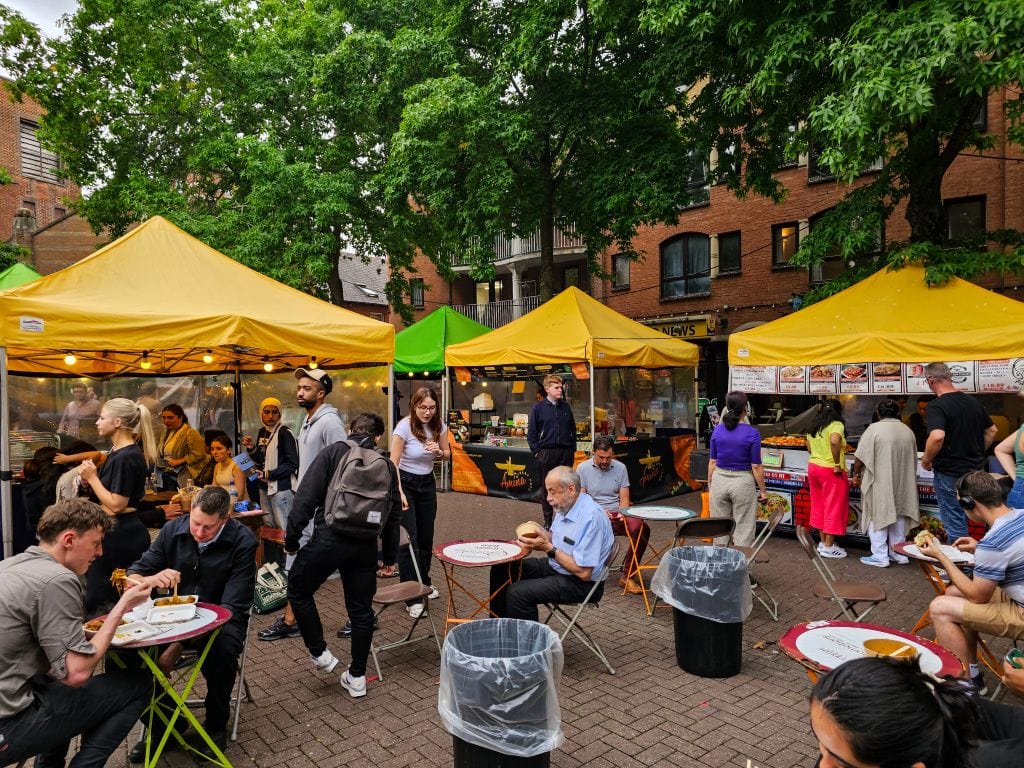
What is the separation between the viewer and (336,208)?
14.5m

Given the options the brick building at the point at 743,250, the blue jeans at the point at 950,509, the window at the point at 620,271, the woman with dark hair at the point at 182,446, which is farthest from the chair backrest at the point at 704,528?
the window at the point at 620,271

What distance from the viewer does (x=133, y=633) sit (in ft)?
9.97

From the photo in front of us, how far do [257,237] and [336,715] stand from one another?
506 inches

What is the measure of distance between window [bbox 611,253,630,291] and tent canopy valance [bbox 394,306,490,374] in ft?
27.5

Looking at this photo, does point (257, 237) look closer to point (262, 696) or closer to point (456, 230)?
point (456, 230)

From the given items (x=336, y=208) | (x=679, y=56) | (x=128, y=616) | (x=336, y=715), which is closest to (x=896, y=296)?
(x=679, y=56)

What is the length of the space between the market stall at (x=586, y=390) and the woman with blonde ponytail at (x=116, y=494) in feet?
22.4

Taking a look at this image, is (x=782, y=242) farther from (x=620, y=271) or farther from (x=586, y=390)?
(x=586, y=390)

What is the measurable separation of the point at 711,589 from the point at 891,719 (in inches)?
113

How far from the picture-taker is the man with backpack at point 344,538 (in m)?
4.01

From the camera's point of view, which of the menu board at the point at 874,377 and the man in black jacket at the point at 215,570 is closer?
the man in black jacket at the point at 215,570

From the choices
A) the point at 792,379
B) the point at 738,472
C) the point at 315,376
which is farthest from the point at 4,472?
the point at 792,379

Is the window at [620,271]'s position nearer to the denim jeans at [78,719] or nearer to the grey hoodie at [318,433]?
the grey hoodie at [318,433]

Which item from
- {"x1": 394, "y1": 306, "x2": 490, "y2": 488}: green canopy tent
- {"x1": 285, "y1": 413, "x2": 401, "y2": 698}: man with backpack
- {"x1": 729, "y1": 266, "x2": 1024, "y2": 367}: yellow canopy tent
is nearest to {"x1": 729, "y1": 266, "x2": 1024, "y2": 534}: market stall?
{"x1": 729, "y1": 266, "x2": 1024, "y2": 367}: yellow canopy tent
